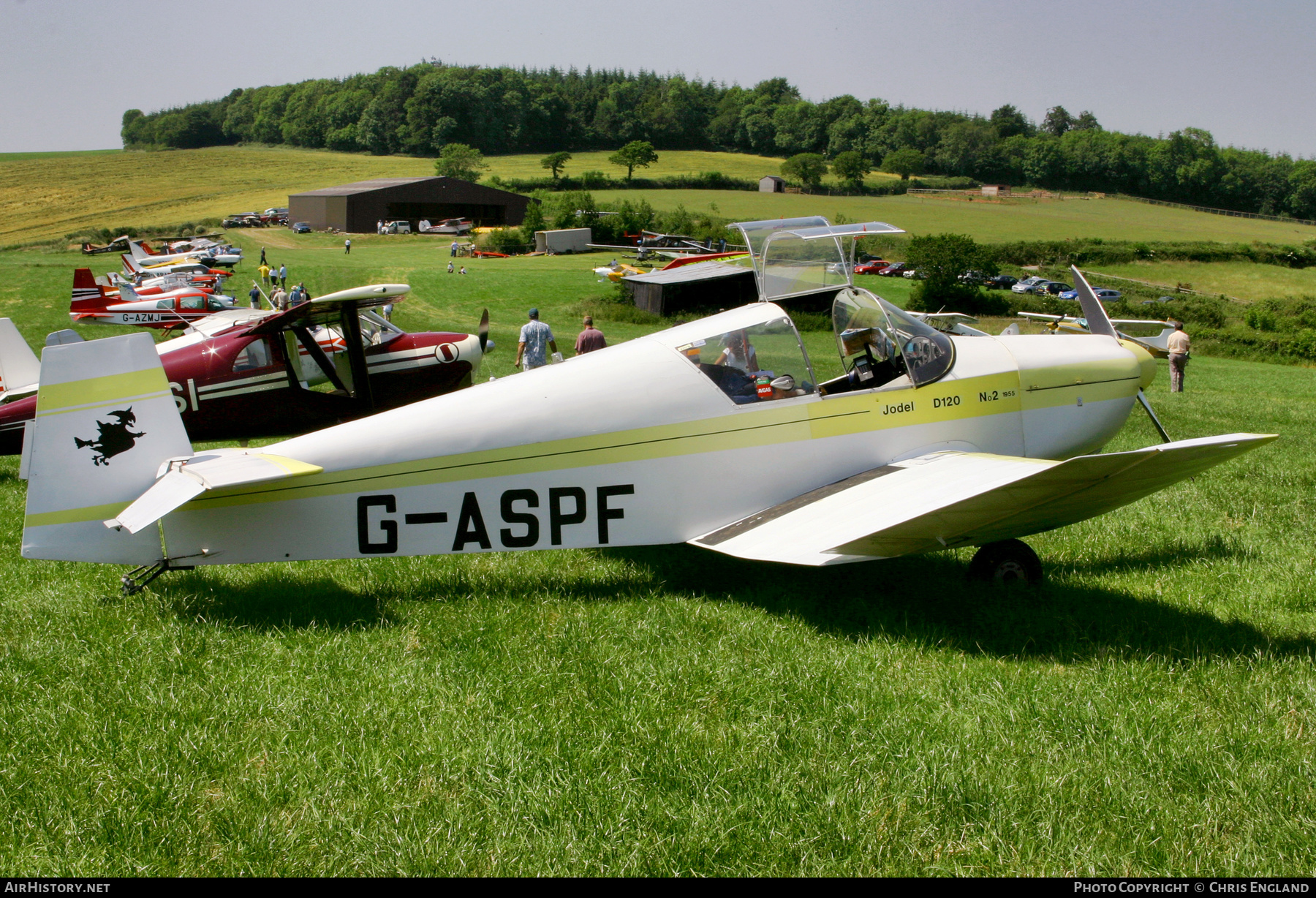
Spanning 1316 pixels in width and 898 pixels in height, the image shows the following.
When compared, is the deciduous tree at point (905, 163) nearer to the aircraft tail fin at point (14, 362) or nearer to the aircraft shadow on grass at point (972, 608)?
the aircraft tail fin at point (14, 362)

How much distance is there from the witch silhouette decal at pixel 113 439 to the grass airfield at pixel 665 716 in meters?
0.95

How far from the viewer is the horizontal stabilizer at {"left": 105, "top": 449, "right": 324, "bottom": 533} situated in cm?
452

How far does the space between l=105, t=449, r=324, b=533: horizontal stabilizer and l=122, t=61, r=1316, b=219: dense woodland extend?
123 metres

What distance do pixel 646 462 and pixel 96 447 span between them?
3.16m

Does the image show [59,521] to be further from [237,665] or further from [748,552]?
[748,552]

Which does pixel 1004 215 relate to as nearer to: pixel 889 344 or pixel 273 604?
pixel 889 344

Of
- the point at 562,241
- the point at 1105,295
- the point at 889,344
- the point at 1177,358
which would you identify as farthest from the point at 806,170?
the point at 889,344

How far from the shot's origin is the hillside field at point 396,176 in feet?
260

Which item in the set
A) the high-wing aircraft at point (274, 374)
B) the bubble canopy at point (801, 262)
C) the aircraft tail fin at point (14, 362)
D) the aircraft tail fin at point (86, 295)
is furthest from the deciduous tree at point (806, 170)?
the bubble canopy at point (801, 262)

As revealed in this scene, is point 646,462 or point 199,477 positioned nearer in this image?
point 199,477

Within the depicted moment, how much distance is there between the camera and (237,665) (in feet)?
15.0

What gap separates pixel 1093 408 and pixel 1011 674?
2.96 meters

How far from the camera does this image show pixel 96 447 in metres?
4.96

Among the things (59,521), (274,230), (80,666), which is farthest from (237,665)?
(274,230)
